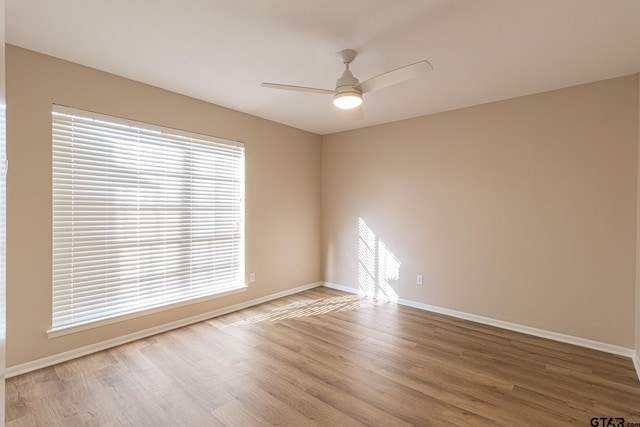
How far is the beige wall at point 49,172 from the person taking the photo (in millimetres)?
2275

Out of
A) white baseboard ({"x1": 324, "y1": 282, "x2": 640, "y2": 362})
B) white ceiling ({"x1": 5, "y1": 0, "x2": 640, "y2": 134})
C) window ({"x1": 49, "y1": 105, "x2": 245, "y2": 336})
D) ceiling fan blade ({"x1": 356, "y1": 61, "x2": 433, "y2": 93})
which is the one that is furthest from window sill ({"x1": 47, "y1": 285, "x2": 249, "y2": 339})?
ceiling fan blade ({"x1": 356, "y1": 61, "x2": 433, "y2": 93})

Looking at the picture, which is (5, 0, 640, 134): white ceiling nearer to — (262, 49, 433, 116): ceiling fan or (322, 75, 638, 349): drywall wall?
(262, 49, 433, 116): ceiling fan

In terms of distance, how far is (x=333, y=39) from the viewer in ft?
7.04

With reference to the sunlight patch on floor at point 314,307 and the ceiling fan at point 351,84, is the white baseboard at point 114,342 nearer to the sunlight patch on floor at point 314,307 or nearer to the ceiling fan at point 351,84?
the sunlight patch on floor at point 314,307

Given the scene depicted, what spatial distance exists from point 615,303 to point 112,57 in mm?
4990

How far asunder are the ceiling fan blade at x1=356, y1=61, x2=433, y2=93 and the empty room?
0.09 ft

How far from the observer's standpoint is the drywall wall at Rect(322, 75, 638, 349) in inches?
107

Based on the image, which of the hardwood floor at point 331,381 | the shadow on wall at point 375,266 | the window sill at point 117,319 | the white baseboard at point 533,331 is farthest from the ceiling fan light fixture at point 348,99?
the white baseboard at point 533,331

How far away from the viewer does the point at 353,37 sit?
2.12 m

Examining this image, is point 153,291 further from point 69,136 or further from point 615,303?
point 615,303

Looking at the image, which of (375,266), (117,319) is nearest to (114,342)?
(117,319)

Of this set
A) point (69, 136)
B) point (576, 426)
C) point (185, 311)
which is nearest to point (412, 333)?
point (576, 426)

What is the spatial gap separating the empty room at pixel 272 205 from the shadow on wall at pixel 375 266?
0.05m

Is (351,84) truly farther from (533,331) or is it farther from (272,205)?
(533,331)
